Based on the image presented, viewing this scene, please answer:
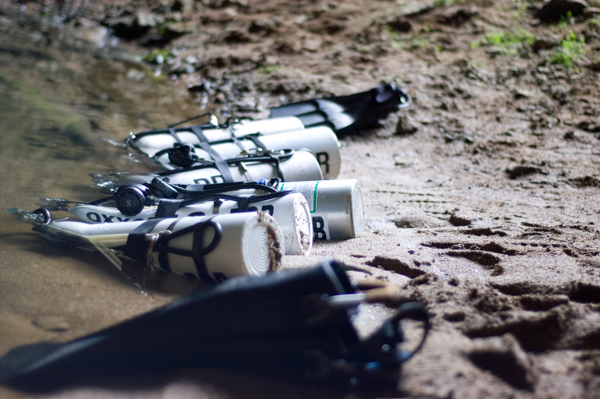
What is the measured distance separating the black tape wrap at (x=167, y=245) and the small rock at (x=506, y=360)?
99cm

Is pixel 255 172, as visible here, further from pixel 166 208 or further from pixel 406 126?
pixel 406 126

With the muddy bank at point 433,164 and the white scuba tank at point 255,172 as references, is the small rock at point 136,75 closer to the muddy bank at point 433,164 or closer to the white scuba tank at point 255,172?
the muddy bank at point 433,164

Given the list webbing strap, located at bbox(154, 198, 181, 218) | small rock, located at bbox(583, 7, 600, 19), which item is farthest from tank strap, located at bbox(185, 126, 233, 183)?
A: small rock, located at bbox(583, 7, 600, 19)

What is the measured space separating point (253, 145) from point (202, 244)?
201cm

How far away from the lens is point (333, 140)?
3730 millimetres

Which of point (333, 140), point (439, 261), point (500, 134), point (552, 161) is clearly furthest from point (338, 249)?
point (500, 134)

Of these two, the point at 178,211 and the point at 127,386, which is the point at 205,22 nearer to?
the point at 178,211

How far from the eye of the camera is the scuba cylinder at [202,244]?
1.74m

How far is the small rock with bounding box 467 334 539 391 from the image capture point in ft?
4.22

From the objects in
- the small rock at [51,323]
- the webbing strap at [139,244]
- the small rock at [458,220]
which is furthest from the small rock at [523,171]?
the small rock at [51,323]

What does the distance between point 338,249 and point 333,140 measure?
1554 millimetres

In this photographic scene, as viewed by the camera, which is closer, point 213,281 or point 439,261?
point 213,281

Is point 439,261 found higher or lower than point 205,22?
lower

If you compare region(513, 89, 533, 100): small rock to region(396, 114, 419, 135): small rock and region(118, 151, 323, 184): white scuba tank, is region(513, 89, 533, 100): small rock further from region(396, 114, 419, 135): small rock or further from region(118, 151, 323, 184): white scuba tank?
region(118, 151, 323, 184): white scuba tank
